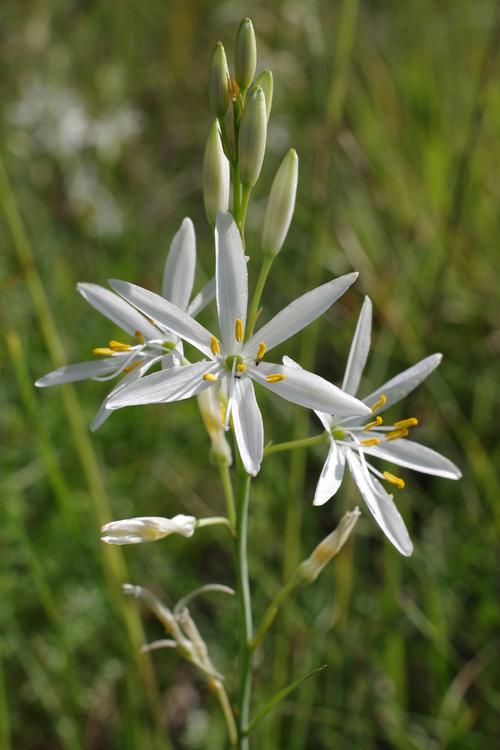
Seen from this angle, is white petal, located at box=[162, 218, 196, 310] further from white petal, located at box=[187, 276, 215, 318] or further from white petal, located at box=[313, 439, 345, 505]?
white petal, located at box=[313, 439, 345, 505]

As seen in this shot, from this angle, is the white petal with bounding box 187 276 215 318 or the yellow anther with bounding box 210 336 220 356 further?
the white petal with bounding box 187 276 215 318

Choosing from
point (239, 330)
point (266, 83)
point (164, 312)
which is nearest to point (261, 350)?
point (239, 330)

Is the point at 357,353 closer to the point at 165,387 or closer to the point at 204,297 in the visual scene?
the point at 204,297

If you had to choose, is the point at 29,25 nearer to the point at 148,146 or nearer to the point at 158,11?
the point at 148,146

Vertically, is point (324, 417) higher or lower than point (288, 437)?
higher

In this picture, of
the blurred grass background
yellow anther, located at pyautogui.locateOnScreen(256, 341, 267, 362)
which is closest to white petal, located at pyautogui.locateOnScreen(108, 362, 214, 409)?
yellow anther, located at pyautogui.locateOnScreen(256, 341, 267, 362)

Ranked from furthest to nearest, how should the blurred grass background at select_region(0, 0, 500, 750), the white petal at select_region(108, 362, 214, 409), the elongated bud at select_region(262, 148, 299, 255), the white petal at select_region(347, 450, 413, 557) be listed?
the blurred grass background at select_region(0, 0, 500, 750) → the elongated bud at select_region(262, 148, 299, 255) → the white petal at select_region(347, 450, 413, 557) → the white petal at select_region(108, 362, 214, 409)
